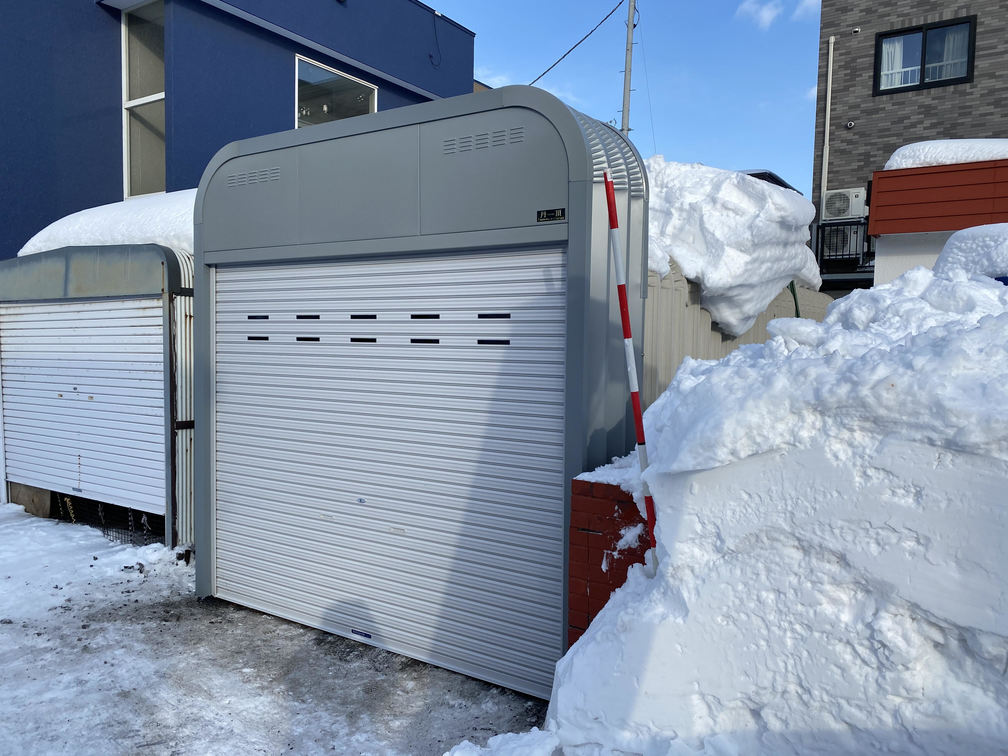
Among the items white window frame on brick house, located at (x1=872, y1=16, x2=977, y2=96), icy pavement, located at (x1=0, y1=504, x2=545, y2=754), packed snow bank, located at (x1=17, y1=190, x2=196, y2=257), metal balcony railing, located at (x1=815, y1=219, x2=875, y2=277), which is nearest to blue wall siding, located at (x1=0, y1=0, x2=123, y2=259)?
packed snow bank, located at (x1=17, y1=190, x2=196, y2=257)

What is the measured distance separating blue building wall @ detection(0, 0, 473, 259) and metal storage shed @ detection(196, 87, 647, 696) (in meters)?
5.29

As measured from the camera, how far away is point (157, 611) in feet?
18.5

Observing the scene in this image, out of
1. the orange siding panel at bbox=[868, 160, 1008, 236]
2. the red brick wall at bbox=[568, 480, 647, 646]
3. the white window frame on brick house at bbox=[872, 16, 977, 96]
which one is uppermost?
the white window frame on brick house at bbox=[872, 16, 977, 96]

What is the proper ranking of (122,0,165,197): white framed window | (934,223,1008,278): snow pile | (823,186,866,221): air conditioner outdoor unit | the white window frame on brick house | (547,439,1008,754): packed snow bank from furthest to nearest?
(823,186,866,221): air conditioner outdoor unit, the white window frame on brick house, (122,0,165,197): white framed window, (934,223,1008,278): snow pile, (547,439,1008,754): packed snow bank

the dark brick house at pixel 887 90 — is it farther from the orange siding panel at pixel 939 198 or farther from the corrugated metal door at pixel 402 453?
the corrugated metal door at pixel 402 453

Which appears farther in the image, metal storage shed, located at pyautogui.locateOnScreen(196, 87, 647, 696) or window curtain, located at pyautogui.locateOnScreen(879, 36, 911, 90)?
window curtain, located at pyautogui.locateOnScreen(879, 36, 911, 90)

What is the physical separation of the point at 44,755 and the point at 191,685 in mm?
854

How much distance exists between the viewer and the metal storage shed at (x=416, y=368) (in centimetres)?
421

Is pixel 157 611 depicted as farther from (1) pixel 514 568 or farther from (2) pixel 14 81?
(2) pixel 14 81

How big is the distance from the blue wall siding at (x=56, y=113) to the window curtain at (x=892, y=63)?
43.4 ft

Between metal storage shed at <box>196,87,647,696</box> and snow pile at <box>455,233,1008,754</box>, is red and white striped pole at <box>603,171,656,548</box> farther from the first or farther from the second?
snow pile at <box>455,233,1008,754</box>

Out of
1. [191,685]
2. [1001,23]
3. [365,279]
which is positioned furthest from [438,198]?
[1001,23]

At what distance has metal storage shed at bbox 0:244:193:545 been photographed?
7000 millimetres

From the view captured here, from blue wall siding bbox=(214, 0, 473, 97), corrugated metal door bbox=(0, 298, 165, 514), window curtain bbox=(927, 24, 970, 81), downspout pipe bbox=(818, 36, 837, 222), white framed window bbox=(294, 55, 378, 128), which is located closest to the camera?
corrugated metal door bbox=(0, 298, 165, 514)
